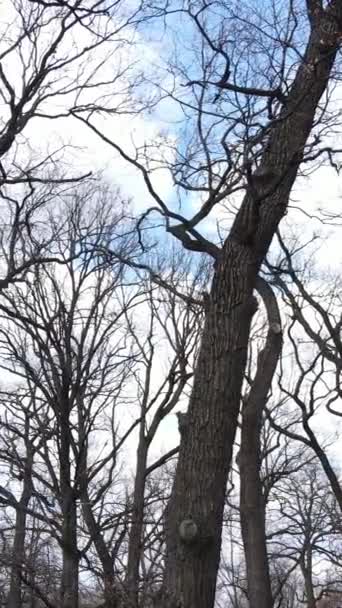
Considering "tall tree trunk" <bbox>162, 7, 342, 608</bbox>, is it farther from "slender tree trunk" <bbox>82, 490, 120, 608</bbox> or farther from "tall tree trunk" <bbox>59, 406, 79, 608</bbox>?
"slender tree trunk" <bbox>82, 490, 120, 608</bbox>

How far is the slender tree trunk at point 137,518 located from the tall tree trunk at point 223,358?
643cm

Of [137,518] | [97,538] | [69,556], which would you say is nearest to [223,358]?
[69,556]

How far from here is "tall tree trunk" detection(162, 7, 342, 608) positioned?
4.66 meters

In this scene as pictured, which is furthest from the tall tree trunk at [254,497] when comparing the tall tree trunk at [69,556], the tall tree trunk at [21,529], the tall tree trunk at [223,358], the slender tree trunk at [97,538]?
the tall tree trunk at [223,358]

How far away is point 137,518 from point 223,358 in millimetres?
8564

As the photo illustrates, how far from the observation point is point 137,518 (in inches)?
512

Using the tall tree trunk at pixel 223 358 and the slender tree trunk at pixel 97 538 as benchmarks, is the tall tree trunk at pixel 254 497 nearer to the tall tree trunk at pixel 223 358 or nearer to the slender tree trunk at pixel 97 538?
the slender tree trunk at pixel 97 538

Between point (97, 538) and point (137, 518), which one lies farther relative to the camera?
point (137, 518)

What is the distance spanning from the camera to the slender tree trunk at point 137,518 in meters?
12.1

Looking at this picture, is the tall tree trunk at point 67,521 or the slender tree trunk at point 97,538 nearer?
the tall tree trunk at point 67,521

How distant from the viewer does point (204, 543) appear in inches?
184

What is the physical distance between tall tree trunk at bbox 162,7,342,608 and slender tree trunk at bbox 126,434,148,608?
21.1 ft

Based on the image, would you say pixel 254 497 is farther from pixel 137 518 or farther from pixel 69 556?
pixel 137 518

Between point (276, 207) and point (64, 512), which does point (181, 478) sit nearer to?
point (276, 207)
